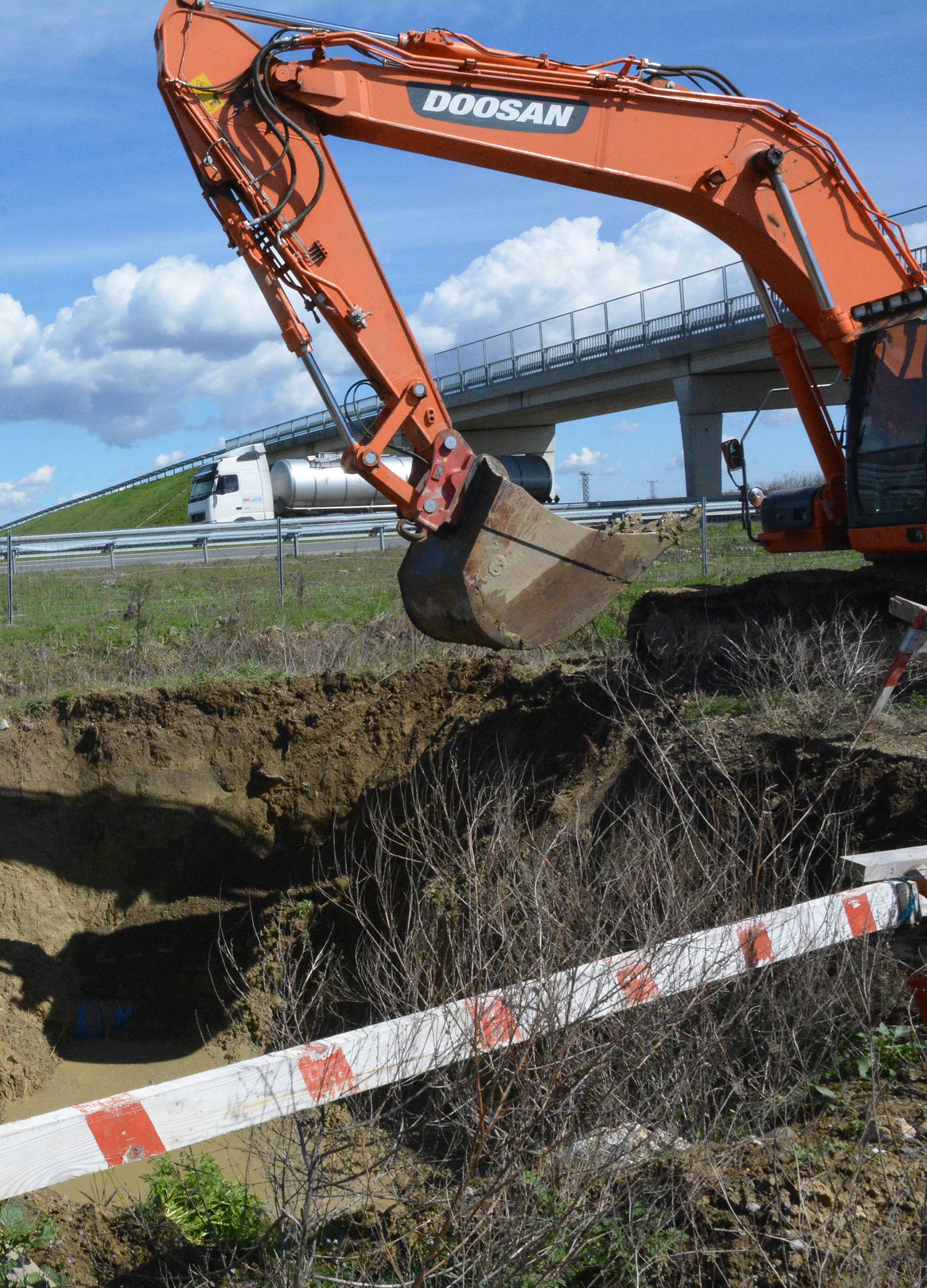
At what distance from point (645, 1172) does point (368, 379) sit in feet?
14.6

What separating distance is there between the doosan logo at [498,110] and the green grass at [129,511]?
134 feet

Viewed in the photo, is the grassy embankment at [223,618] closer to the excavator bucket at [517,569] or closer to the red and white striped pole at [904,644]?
the excavator bucket at [517,569]

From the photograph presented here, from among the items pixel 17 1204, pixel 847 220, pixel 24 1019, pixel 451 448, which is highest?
pixel 847 220

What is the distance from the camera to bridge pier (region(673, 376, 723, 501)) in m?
28.4

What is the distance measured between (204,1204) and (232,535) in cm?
1609

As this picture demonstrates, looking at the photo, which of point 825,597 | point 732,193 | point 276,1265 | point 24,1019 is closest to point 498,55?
point 732,193

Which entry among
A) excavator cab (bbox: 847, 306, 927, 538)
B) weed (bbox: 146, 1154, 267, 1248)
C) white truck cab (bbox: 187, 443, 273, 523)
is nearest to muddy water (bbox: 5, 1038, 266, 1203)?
weed (bbox: 146, 1154, 267, 1248)

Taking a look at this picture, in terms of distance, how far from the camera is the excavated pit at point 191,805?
333 inches

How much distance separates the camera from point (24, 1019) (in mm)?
8047

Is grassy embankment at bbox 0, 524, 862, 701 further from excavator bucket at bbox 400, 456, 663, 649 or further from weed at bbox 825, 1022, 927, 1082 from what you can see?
weed at bbox 825, 1022, 927, 1082

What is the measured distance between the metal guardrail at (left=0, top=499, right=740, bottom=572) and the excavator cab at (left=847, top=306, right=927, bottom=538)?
9.50 metres

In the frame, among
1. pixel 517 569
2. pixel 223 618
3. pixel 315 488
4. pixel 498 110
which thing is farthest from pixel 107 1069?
pixel 315 488

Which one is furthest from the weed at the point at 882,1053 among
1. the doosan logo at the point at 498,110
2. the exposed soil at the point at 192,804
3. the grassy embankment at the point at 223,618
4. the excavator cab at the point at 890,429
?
the grassy embankment at the point at 223,618

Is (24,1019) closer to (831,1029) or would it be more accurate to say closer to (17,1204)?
(17,1204)
